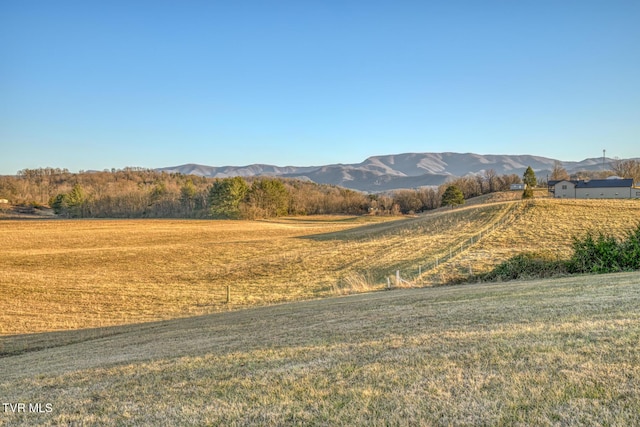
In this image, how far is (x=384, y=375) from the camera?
18.5 feet

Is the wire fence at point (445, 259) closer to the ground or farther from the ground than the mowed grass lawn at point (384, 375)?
closer to the ground

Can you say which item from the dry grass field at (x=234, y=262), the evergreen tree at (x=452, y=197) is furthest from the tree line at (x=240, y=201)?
the dry grass field at (x=234, y=262)

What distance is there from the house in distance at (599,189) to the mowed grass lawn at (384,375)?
84986mm

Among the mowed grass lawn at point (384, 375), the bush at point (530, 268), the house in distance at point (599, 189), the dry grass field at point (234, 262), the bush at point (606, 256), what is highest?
the house in distance at point (599, 189)

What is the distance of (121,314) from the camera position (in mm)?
23312

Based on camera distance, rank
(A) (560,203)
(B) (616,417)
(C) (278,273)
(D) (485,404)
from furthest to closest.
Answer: (A) (560,203), (C) (278,273), (D) (485,404), (B) (616,417)

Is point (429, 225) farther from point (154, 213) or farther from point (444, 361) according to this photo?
point (154, 213)

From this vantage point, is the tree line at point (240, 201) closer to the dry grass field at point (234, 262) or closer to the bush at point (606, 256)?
the dry grass field at point (234, 262)

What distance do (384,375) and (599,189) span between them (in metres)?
94.0

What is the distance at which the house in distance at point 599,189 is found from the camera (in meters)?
77.6

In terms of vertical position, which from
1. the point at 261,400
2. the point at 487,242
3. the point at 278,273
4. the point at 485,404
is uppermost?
the point at 485,404

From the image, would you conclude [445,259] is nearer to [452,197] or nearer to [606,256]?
[606,256]

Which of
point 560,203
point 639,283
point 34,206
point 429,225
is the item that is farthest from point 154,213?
point 639,283

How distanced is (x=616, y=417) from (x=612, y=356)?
6.32ft
